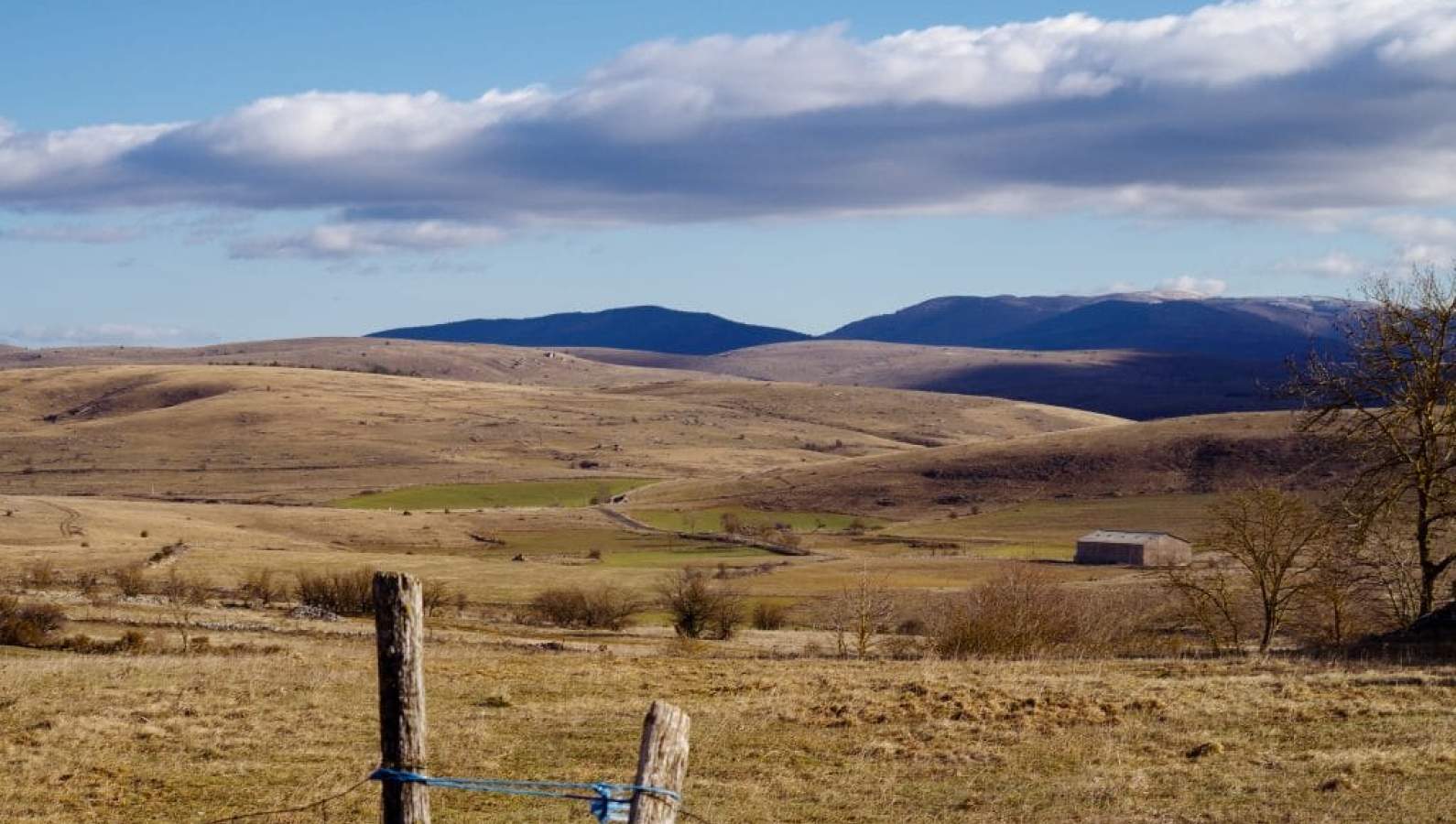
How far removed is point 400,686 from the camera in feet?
34.8

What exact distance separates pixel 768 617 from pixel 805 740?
4638 centimetres

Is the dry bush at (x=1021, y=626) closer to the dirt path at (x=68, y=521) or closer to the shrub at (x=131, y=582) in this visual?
the shrub at (x=131, y=582)

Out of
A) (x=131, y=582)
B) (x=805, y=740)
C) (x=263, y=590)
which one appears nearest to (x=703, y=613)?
(x=263, y=590)

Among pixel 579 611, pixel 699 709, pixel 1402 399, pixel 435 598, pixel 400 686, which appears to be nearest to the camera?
pixel 400 686

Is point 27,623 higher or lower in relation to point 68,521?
higher

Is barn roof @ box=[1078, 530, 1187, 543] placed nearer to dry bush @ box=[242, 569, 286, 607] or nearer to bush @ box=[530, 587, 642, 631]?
bush @ box=[530, 587, 642, 631]

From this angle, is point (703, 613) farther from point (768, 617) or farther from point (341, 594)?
point (341, 594)

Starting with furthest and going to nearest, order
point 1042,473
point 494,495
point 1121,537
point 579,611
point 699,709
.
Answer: point 1042,473 → point 494,495 → point 1121,537 → point 579,611 → point 699,709

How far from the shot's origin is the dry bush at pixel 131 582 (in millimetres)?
62438

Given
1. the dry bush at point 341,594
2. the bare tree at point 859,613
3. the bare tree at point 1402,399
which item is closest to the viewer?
the bare tree at point 1402,399

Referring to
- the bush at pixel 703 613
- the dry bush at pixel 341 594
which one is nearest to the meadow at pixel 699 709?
the bush at pixel 703 613

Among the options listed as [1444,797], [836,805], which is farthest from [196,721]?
[1444,797]

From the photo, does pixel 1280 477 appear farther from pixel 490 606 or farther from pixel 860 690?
pixel 860 690

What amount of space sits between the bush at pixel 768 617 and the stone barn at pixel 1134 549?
3874 cm
